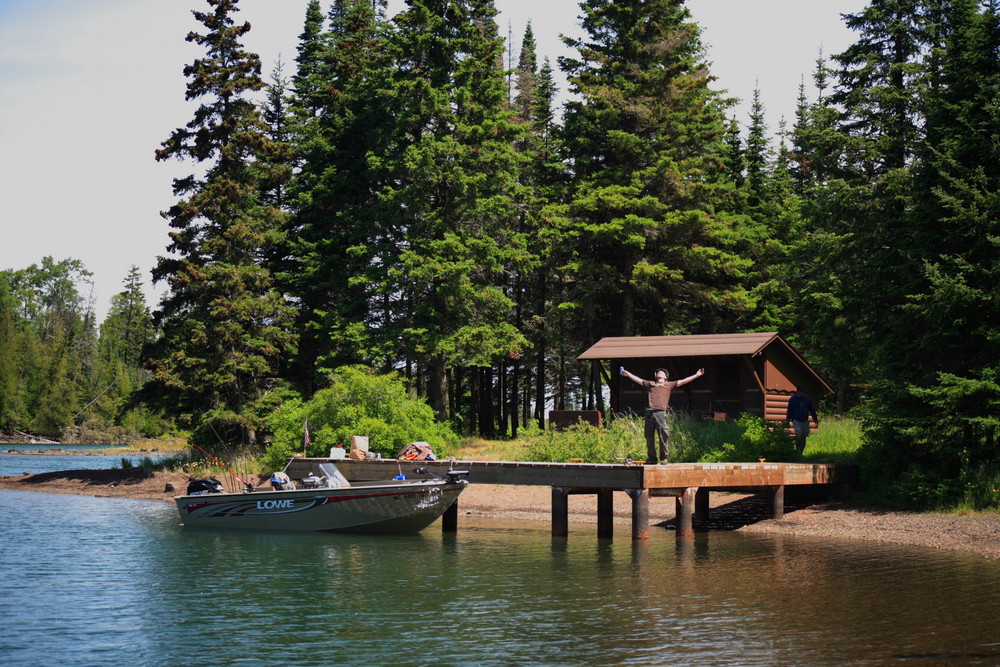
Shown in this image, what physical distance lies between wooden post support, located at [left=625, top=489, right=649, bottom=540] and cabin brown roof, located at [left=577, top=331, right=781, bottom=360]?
12611mm

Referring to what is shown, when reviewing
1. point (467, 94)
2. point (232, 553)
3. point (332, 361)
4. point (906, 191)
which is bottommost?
point (232, 553)

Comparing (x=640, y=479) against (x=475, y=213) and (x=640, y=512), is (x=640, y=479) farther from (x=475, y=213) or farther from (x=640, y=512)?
(x=475, y=213)

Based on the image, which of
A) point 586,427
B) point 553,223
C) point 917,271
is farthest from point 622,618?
point 553,223

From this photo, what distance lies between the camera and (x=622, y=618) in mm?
14500

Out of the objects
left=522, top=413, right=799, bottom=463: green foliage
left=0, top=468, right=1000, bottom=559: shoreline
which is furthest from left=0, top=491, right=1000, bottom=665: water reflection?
left=522, top=413, right=799, bottom=463: green foliage

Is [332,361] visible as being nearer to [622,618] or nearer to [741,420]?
[741,420]

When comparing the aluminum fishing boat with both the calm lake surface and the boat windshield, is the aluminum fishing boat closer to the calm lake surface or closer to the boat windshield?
the boat windshield

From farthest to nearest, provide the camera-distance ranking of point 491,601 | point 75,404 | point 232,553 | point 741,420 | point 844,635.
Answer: point 75,404 < point 741,420 < point 232,553 < point 491,601 < point 844,635

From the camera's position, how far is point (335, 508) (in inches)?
981

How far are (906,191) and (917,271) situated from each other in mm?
6919

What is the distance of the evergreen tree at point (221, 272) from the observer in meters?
42.4

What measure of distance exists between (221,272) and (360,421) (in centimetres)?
1192

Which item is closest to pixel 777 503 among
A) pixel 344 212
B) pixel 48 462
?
pixel 344 212

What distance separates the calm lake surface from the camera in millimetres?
12672
